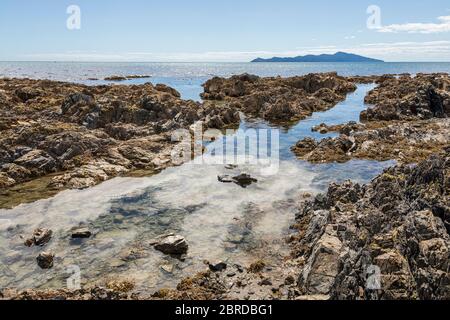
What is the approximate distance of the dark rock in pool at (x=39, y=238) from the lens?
26.3 meters

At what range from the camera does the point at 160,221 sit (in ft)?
98.8

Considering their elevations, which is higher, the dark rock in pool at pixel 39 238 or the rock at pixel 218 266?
the dark rock in pool at pixel 39 238

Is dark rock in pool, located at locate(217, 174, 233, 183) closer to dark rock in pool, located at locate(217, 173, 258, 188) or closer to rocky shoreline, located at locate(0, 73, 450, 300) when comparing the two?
dark rock in pool, located at locate(217, 173, 258, 188)

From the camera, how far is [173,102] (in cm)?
7275

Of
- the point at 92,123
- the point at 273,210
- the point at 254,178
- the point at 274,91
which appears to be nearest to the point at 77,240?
the point at 273,210

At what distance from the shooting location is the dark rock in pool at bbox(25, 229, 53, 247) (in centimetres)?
2628

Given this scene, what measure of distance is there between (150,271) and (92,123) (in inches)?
1770

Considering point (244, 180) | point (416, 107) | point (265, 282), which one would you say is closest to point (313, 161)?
point (244, 180)

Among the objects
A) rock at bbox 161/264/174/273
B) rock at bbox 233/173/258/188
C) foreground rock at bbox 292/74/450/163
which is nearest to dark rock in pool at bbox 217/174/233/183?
rock at bbox 233/173/258/188

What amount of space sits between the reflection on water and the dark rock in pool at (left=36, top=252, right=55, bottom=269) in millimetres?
437

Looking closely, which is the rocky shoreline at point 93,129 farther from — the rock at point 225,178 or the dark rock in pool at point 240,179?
the dark rock in pool at point 240,179

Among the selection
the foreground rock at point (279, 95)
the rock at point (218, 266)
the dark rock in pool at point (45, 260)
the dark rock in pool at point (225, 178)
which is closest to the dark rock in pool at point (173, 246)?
the rock at point (218, 266)

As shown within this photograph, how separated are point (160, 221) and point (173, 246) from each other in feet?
17.1

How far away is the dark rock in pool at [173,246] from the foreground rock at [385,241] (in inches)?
294
